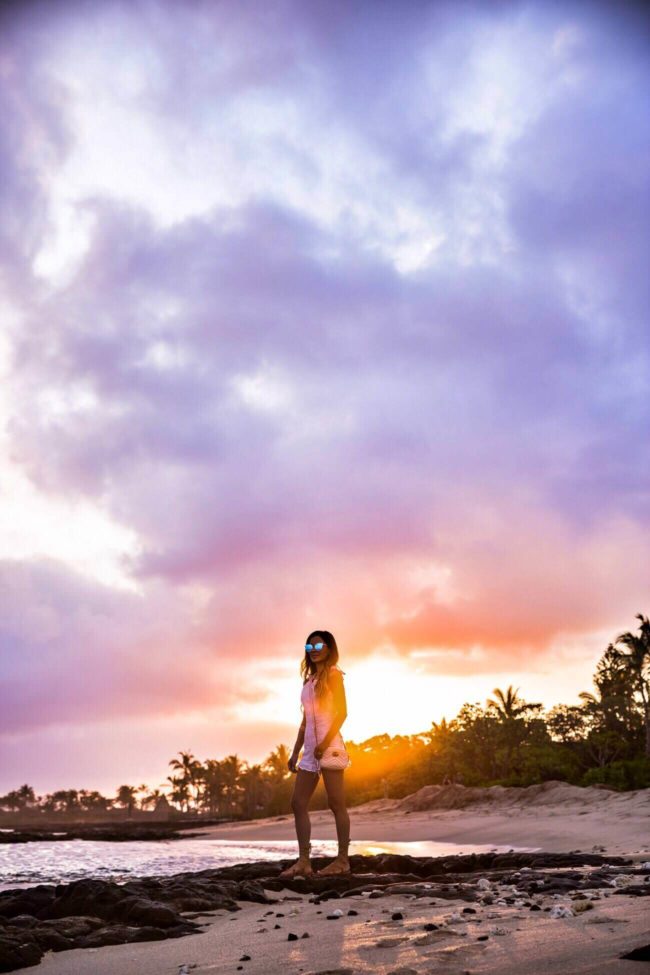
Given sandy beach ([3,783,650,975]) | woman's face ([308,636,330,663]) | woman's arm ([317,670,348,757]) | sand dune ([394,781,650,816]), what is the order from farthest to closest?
sand dune ([394,781,650,816]) < woman's face ([308,636,330,663]) < woman's arm ([317,670,348,757]) < sandy beach ([3,783,650,975])

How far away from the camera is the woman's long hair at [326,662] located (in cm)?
800

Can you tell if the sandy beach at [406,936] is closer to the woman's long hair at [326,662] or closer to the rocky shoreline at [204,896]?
the rocky shoreline at [204,896]

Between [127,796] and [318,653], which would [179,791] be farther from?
[318,653]

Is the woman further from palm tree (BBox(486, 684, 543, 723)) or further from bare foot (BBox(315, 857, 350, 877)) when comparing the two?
palm tree (BBox(486, 684, 543, 723))

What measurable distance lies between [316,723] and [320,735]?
131 millimetres

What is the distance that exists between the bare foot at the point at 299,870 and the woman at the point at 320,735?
1.3 inches

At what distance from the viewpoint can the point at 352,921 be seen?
15.7 ft

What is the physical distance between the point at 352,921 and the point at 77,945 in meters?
1.73

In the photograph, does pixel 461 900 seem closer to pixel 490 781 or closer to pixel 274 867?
pixel 274 867

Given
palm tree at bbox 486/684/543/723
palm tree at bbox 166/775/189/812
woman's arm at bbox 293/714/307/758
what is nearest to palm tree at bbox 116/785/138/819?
palm tree at bbox 166/775/189/812

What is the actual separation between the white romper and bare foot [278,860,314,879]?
0.89m

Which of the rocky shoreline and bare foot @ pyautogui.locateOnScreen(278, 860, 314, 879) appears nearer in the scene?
the rocky shoreline

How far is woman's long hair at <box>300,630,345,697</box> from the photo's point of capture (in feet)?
26.2

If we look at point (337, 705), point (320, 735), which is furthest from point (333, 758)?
point (337, 705)
